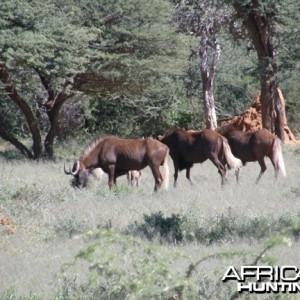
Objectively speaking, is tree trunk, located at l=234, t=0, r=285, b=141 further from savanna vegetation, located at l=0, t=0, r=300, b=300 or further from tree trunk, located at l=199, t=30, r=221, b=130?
tree trunk, located at l=199, t=30, r=221, b=130

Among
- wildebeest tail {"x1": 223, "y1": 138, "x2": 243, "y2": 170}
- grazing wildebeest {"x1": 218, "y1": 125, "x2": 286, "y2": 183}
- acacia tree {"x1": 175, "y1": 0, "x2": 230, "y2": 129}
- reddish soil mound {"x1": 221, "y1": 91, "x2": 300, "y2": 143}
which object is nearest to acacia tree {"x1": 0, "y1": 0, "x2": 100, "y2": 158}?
grazing wildebeest {"x1": 218, "y1": 125, "x2": 286, "y2": 183}

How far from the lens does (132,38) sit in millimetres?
26172

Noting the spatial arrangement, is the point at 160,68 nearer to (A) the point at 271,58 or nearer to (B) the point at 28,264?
(A) the point at 271,58

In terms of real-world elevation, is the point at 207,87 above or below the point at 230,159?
above

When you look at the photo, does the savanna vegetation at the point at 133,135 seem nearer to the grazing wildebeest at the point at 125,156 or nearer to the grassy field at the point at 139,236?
the grassy field at the point at 139,236

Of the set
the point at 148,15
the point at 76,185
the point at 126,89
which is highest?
the point at 148,15

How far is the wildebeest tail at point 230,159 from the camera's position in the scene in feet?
63.6

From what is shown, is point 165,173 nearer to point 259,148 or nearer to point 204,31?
point 259,148

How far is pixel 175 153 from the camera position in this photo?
20062mm

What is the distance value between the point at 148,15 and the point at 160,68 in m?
1.76

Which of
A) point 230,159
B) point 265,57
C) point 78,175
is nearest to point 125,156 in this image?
point 78,175

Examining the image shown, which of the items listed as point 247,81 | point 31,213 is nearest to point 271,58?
point 247,81

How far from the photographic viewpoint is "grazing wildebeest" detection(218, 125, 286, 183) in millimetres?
20203

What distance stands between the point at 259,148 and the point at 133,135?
1806cm
